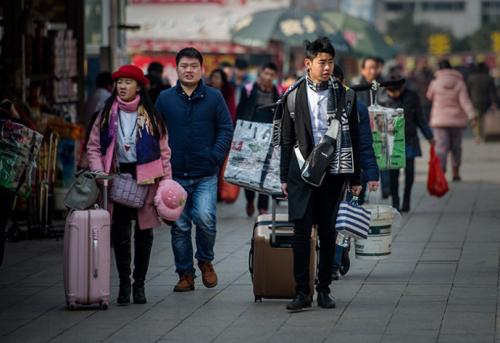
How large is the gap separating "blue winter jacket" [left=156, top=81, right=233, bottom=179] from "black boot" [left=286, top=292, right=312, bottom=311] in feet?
5.05

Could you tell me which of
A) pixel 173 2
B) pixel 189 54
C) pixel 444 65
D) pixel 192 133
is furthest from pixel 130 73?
pixel 173 2

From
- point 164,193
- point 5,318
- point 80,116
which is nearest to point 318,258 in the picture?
point 164,193

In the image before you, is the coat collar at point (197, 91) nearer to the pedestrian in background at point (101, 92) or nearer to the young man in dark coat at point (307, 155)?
the young man in dark coat at point (307, 155)

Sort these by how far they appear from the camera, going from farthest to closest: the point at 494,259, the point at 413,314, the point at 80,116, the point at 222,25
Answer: the point at 222,25 < the point at 80,116 < the point at 494,259 < the point at 413,314

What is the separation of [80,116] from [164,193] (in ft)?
30.5

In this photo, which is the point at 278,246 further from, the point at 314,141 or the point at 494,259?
the point at 494,259

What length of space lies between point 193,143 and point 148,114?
2.15 feet

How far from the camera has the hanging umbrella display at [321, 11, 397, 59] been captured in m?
35.2

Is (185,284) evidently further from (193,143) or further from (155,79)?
(155,79)

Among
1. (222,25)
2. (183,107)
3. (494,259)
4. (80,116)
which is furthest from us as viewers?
(222,25)

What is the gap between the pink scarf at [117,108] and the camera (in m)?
10.6

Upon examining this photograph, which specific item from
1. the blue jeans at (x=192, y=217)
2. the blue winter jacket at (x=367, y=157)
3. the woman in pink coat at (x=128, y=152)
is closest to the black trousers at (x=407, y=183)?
the blue winter jacket at (x=367, y=157)

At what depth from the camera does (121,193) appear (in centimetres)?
1055

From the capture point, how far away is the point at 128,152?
34.9ft
